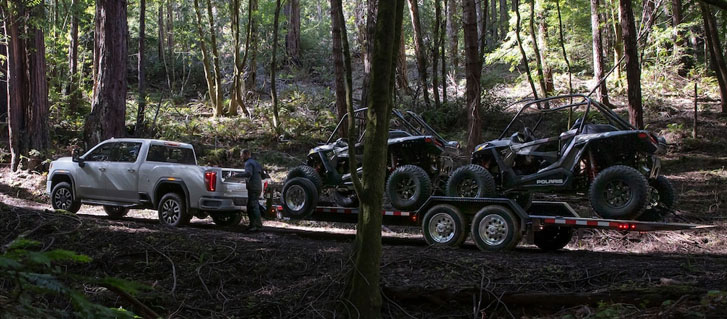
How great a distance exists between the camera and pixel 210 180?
39.4 feet

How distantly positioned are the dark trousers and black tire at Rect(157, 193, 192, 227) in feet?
4.31

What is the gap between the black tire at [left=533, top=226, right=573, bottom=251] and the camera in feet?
34.9

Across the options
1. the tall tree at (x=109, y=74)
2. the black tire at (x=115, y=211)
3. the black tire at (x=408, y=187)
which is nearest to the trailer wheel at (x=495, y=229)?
the black tire at (x=408, y=187)

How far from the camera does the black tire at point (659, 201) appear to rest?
915cm

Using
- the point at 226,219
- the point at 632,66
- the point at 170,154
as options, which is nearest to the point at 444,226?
the point at 226,219

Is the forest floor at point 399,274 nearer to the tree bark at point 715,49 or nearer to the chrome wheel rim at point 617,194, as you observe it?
the chrome wheel rim at point 617,194

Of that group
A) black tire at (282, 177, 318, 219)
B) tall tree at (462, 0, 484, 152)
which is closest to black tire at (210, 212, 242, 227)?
black tire at (282, 177, 318, 219)

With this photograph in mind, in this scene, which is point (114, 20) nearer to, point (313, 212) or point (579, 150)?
point (313, 212)

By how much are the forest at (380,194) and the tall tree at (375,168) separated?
0.02 metres

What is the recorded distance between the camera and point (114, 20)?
17703mm

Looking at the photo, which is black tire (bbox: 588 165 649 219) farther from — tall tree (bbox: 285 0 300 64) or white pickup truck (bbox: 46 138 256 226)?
tall tree (bbox: 285 0 300 64)

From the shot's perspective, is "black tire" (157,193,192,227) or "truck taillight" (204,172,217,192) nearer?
"truck taillight" (204,172,217,192)

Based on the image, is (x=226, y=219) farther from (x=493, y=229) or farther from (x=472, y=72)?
(x=472, y=72)

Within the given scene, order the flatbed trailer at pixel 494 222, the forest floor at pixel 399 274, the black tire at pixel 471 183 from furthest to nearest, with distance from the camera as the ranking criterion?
the black tire at pixel 471 183 < the flatbed trailer at pixel 494 222 < the forest floor at pixel 399 274
